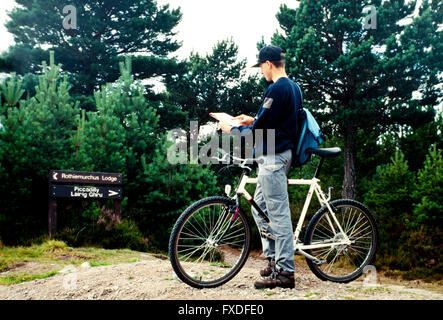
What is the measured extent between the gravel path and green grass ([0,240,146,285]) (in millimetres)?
1261

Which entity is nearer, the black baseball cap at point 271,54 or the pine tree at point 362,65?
the black baseball cap at point 271,54

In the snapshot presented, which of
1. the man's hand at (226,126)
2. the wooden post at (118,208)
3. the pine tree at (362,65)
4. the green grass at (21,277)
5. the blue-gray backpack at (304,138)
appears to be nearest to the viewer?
the man's hand at (226,126)

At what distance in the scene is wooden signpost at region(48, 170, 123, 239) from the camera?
8.14 meters

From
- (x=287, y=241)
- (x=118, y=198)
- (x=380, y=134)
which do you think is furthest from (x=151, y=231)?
(x=380, y=134)

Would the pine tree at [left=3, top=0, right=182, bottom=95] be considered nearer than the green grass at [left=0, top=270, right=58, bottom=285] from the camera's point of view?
No

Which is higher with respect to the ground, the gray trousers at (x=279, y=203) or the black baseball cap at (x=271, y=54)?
the black baseball cap at (x=271, y=54)

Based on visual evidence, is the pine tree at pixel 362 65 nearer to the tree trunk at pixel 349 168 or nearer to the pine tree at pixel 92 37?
the tree trunk at pixel 349 168

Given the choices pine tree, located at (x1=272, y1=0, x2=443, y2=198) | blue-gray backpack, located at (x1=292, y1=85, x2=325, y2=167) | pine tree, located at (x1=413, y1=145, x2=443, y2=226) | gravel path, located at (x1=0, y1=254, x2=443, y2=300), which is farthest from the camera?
pine tree, located at (x1=272, y1=0, x2=443, y2=198)

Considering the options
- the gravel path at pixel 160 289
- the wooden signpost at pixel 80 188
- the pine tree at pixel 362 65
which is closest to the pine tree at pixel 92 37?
the pine tree at pixel 362 65

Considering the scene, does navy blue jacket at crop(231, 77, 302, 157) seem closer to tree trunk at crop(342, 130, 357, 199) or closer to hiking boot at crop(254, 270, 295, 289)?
hiking boot at crop(254, 270, 295, 289)

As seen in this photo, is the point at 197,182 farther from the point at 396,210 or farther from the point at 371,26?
the point at 371,26

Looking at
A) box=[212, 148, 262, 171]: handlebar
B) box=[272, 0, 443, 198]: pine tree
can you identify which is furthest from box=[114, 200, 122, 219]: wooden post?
box=[272, 0, 443, 198]: pine tree

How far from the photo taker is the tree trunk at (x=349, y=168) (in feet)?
45.5

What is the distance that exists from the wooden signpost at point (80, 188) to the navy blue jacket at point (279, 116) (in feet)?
18.3
